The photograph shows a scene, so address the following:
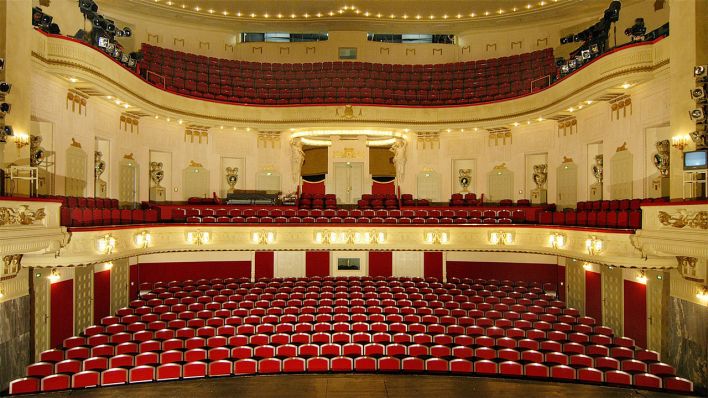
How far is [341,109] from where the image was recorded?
21531mm

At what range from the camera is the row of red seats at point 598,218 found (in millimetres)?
12358

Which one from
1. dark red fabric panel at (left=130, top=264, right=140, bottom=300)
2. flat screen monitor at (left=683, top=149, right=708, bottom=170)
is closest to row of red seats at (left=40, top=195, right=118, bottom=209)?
dark red fabric panel at (left=130, top=264, right=140, bottom=300)

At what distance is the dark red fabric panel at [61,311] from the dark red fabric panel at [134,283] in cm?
354

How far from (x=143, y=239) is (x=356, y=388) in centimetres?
927

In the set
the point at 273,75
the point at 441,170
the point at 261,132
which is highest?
the point at 273,75

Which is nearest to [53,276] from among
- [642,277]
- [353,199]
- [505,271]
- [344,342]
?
[344,342]

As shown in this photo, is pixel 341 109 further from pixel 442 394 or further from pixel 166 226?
pixel 442 394

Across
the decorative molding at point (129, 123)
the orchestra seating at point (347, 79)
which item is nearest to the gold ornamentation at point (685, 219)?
the orchestra seating at point (347, 79)

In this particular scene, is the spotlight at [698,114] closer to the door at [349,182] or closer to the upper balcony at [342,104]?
the upper balcony at [342,104]

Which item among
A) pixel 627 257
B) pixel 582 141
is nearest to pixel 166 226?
pixel 627 257

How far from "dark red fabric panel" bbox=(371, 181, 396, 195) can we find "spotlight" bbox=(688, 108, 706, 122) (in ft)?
46.7

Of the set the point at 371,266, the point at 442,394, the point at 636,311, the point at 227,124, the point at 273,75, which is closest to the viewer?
the point at 442,394

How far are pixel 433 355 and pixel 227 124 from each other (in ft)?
46.8

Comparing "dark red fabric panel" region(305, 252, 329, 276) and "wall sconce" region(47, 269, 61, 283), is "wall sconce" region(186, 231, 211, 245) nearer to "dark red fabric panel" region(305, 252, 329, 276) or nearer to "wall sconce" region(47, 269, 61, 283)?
→ "dark red fabric panel" region(305, 252, 329, 276)
